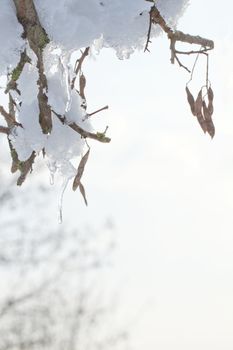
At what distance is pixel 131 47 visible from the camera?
1.60 meters

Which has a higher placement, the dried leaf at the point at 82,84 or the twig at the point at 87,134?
the dried leaf at the point at 82,84

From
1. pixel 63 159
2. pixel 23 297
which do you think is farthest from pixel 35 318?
pixel 63 159

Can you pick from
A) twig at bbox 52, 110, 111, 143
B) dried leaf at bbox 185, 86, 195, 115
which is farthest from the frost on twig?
twig at bbox 52, 110, 111, 143

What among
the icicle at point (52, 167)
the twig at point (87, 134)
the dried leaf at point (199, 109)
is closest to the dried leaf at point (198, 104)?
the dried leaf at point (199, 109)

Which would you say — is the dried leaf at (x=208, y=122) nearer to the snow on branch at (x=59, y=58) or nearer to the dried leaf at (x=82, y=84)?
the snow on branch at (x=59, y=58)

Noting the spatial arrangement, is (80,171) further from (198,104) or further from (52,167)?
(198,104)

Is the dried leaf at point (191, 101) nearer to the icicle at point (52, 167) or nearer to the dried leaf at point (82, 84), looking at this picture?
the dried leaf at point (82, 84)

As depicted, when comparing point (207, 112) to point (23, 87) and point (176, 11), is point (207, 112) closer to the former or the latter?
point (176, 11)

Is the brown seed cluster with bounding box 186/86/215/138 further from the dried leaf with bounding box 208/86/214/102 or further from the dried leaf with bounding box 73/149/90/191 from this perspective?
the dried leaf with bounding box 73/149/90/191

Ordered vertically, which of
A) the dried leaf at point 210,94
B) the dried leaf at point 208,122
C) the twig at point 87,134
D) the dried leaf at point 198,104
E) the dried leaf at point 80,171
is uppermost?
the dried leaf at point 210,94

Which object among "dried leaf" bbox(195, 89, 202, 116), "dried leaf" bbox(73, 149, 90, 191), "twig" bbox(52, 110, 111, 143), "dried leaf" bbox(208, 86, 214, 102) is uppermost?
"dried leaf" bbox(208, 86, 214, 102)

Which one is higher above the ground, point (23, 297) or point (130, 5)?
point (23, 297)

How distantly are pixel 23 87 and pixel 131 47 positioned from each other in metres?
0.28

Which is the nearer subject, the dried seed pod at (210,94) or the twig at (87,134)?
the twig at (87,134)
